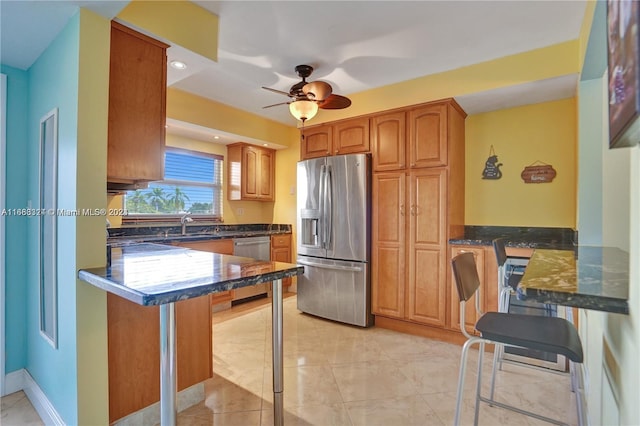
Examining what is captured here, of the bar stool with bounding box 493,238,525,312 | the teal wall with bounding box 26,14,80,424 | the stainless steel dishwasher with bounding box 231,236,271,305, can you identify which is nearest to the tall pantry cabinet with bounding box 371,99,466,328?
the bar stool with bounding box 493,238,525,312

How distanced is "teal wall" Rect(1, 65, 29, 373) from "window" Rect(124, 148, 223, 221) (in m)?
1.59

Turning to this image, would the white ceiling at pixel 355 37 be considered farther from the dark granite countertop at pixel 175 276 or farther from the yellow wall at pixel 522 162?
the dark granite countertop at pixel 175 276

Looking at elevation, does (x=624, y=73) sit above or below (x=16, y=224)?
above

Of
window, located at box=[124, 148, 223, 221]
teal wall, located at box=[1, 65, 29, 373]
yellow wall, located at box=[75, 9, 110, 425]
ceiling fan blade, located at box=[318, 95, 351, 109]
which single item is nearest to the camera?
yellow wall, located at box=[75, 9, 110, 425]

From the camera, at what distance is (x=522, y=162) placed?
311 cm

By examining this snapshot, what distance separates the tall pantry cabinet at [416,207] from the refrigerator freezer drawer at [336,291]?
13 cm

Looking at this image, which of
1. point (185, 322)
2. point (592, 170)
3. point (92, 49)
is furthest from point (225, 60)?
point (592, 170)

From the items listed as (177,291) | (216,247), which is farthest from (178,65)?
(216,247)

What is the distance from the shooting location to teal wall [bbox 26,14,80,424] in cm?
155

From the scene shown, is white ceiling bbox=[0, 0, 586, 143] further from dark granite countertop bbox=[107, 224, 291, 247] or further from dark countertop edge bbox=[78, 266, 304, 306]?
dark granite countertop bbox=[107, 224, 291, 247]

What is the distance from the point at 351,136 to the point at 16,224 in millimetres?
2924

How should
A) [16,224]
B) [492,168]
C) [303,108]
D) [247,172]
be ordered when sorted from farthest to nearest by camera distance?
[247,172] < [492,168] < [303,108] < [16,224]

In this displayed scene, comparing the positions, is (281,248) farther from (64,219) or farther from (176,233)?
(64,219)

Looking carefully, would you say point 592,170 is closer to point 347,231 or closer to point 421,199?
point 421,199
